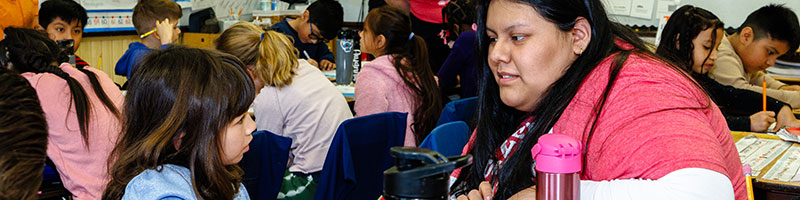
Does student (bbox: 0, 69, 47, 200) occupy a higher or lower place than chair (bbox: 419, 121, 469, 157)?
higher

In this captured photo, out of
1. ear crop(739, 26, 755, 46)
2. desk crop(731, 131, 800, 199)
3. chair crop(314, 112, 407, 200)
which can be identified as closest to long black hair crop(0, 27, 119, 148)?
chair crop(314, 112, 407, 200)

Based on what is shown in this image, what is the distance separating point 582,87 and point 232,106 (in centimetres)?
65

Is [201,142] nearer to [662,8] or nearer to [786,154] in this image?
Answer: [786,154]

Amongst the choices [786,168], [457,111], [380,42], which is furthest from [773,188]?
[380,42]

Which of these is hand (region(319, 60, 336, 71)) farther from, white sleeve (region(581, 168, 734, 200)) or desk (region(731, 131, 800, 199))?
white sleeve (region(581, 168, 734, 200))

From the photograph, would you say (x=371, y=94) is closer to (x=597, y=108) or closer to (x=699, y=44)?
(x=699, y=44)

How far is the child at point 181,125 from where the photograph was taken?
1.20 meters

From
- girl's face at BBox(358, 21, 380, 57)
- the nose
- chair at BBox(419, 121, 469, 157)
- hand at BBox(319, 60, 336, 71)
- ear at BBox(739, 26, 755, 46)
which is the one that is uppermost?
the nose

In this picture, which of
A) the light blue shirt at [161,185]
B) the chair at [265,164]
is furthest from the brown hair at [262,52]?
the light blue shirt at [161,185]

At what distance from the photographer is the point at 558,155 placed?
0.63 m

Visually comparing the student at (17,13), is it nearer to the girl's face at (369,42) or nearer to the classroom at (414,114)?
the classroom at (414,114)

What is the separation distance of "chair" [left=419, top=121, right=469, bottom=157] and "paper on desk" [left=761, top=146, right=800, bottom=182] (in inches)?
32.0

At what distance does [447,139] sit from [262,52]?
854 millimetres

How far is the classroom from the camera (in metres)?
0.76
